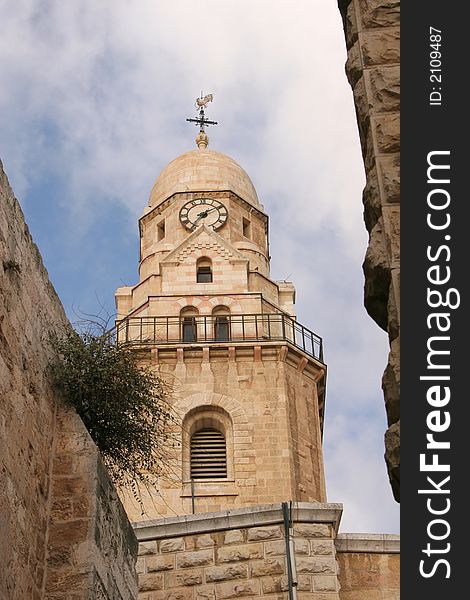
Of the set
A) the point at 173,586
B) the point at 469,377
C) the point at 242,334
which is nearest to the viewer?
the point at 469,377

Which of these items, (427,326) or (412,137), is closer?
(427,326)

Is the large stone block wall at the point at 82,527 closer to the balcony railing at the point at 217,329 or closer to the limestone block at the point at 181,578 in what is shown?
the limestone block at the point at 181,578

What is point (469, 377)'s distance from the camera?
4.11m

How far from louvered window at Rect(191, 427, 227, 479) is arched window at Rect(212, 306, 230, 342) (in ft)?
8.98

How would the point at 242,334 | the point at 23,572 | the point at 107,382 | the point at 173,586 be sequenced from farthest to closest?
1. the point at 242,334
2. the point at 173,586
3. the point at 107,382
4. the point at 23,572

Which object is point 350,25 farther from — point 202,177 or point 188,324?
point 202,177

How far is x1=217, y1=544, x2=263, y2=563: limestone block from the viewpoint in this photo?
40.8ft

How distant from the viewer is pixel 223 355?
27.9m

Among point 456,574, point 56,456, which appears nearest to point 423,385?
point 456,574

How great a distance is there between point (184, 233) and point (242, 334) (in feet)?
18.9

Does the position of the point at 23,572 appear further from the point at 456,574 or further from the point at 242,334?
the point at 242,334

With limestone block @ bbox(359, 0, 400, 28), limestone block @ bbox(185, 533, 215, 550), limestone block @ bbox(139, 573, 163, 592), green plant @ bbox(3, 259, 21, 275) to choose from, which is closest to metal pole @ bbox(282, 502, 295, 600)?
limestone block @ bbox(185, 533, 215, 550)

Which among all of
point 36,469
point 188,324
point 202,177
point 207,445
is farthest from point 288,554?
point 202,177

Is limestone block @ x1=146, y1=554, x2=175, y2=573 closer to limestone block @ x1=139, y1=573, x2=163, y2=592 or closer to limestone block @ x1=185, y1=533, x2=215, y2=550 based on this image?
limestone block @ x1=139, y1=573, x2=163, y2=592
